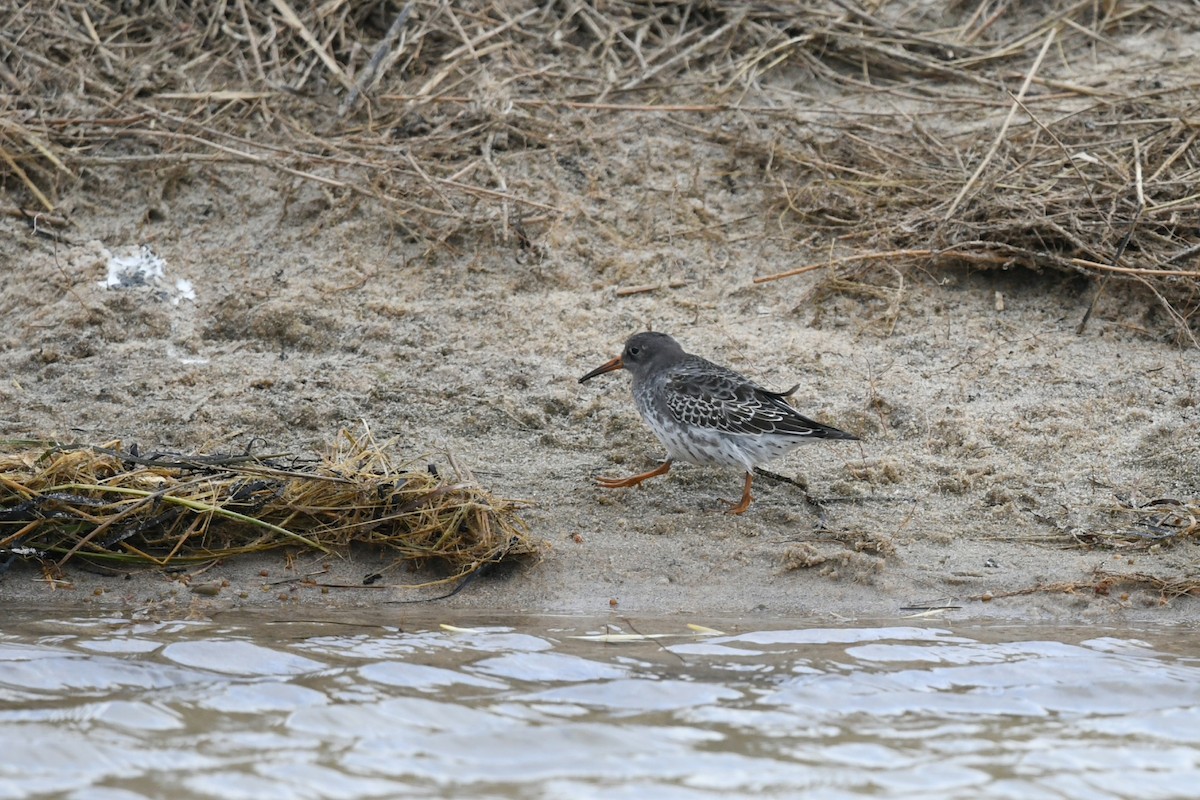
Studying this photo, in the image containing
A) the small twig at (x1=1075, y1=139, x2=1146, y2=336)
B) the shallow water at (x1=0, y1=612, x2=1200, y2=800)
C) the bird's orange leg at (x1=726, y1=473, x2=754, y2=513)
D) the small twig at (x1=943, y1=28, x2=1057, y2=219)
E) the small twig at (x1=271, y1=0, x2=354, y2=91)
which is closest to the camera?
the shallow water at (x1=0, y1=612, x2=1200, y2=800)

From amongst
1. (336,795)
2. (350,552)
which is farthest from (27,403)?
(336,795)

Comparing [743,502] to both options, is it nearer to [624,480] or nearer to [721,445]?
[721,445]

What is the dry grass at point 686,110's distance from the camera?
8.12 metres

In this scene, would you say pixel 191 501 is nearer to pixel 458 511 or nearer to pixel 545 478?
pixel 458 511

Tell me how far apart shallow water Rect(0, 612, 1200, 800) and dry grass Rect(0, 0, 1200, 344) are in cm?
308

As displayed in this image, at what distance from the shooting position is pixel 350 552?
627 cm

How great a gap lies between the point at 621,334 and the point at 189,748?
13.1ft

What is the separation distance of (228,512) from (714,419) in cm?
223

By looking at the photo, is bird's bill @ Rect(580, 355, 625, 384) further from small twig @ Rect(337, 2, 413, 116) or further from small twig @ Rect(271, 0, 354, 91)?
small twig @ Rect(271, 0, 354, 91)

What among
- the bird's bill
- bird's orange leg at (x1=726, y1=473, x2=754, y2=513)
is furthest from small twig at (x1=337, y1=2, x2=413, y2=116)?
bird's orange leg at (x1=726, y1=473, x2=754, y2=513)

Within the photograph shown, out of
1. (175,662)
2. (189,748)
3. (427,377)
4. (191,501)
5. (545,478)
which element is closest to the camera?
(189,748)

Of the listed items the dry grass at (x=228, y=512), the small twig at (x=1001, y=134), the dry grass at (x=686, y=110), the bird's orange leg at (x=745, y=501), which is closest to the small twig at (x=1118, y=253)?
the dry grass at (x=686, y=110)

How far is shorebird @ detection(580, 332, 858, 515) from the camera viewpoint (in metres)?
6.70

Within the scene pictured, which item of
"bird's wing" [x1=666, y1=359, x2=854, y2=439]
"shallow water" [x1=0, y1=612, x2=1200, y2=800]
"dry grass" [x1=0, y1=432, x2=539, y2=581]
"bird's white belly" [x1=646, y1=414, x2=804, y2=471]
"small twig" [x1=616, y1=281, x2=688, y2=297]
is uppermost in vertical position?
"small twig" [x1=616, y1=281, x2=688, y2=297]
